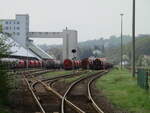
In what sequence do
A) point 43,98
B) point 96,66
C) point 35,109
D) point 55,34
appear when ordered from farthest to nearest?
1. point 55,34
2. point 96,66
3. point 43,98
4. point 35,109

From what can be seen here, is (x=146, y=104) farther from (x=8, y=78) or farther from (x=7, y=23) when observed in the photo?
(x=7, y=23)

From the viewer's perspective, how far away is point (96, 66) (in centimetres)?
8519

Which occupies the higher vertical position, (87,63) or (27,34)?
(27,34)

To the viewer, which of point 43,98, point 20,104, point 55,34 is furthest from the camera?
point 55,34

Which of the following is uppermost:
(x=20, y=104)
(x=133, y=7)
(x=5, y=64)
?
(x=133, y=7)

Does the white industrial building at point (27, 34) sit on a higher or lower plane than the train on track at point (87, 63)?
higher

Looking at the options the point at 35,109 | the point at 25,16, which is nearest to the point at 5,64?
the point at 35,109

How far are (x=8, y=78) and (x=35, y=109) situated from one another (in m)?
3.72

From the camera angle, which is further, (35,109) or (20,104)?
(20,104)

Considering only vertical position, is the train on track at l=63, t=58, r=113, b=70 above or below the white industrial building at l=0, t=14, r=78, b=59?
below

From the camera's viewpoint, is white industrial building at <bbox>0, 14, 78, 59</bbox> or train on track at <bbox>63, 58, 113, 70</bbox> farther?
white industrial building at <bbox>0, 14, 78, 59</bbox>

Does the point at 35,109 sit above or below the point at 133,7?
below

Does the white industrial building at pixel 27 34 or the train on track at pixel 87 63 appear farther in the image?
the white industrial building at pixel 27 34

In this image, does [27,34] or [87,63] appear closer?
[87,63]
